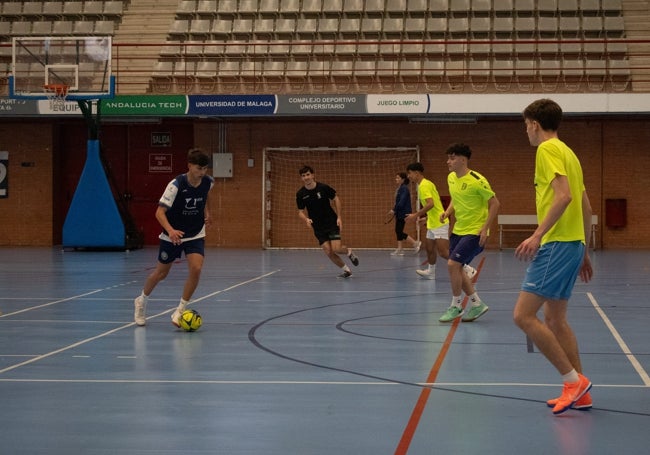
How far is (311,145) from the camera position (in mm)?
27438

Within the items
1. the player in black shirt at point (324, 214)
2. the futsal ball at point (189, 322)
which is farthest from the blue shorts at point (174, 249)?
the player in black shirt at point (324, 214)

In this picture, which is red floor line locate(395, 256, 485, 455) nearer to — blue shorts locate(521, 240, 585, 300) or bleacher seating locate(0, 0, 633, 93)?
blue shorts locate(521, 240, 585, 300)

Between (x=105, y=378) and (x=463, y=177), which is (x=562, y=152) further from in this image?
(x=463, y=177)

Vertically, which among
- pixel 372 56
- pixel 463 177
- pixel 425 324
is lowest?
pixel 425 324

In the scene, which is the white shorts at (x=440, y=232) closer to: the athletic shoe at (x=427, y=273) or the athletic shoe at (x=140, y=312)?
the athletic shoe at (x=427, y=273)

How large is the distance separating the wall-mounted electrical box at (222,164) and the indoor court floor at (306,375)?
505 inches

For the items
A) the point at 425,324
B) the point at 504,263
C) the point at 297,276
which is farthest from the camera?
the point at 504,263

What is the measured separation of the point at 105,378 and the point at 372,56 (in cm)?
2110

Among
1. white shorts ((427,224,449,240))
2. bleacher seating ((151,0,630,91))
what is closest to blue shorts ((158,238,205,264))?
white shorts ((427,224,449,240))

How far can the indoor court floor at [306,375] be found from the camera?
5.58 meters

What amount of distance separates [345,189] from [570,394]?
2121 cm

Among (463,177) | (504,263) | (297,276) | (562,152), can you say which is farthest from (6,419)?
(504,263)

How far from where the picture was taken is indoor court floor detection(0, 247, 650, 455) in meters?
5.58

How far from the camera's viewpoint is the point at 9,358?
8.44 m
